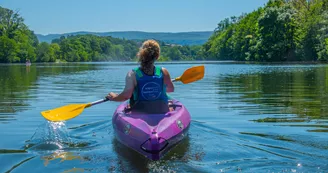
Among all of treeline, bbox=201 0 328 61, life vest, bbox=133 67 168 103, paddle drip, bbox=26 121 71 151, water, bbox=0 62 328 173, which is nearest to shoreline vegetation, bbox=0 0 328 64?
treeline, bbox=201 0 328 61

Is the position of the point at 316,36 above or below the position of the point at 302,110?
above

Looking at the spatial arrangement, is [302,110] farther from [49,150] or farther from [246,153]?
[49,150]

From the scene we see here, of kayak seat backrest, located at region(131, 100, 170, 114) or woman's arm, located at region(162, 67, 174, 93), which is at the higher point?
woman's arm, located at region(162, 67, 174, 93)

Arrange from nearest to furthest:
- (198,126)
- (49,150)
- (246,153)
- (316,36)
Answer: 1. (246,153)
2. (49,150)
3. (198,126)
4. (316,36)

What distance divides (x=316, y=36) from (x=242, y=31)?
34.8 m

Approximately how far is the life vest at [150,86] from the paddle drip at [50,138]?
5.12 feet

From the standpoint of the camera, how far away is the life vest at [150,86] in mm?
6923

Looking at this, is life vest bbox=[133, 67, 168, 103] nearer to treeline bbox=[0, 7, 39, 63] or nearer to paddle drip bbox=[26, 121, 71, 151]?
paddle drip bbox=[26, 121, 71, 151]

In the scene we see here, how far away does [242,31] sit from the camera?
92.1m

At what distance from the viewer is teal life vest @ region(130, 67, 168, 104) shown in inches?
273

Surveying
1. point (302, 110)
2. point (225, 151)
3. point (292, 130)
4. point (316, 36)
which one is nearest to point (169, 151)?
point (225, 151)

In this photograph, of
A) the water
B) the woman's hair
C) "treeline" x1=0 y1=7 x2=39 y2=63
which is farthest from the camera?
"treeline" x1=0 y1=7 x2=39 y2=63

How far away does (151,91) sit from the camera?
277 inches

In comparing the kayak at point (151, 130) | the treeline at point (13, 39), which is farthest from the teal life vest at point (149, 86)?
the treeline at point (13, 39)
